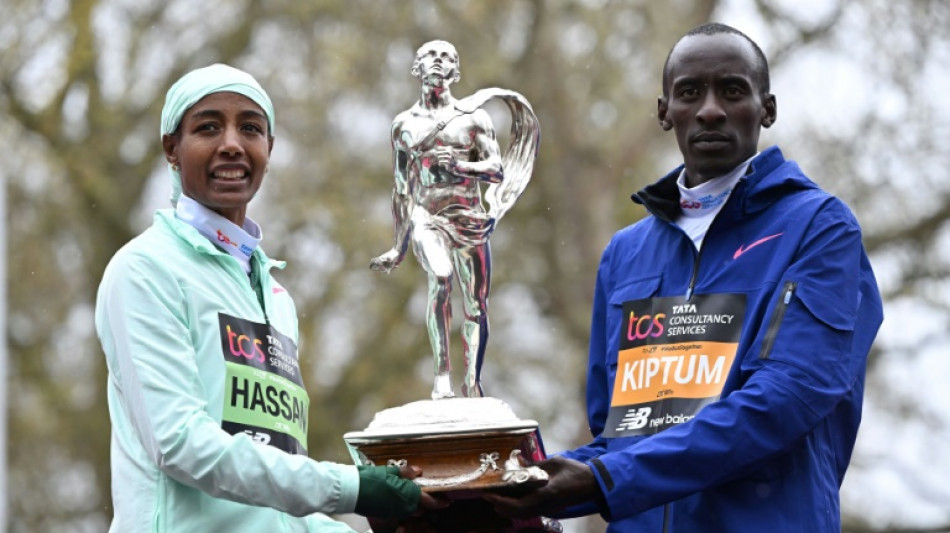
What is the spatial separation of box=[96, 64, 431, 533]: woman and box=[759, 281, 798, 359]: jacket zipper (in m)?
0.82

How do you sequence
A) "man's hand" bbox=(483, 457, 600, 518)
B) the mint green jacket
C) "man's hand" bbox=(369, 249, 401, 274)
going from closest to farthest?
1. the mint green jacket
2. "man's hand" bbox=(483, 457, 600, 518)
3. "man's hand" bbox=(369, 249, 401, 274)

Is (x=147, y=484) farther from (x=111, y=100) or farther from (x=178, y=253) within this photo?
(x=111, y=100)

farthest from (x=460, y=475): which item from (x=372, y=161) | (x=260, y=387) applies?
(x=372, y=161)

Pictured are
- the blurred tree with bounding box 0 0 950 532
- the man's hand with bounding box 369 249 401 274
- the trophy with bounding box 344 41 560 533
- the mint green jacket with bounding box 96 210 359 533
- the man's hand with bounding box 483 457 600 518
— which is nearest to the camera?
the mint green jacket with bounding box 96 210 359 533

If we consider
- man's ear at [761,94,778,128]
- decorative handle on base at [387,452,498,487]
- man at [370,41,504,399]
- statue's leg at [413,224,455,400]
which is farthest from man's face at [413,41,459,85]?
decorative handle on base at [387,452,498,487]

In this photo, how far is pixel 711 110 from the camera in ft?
13.0

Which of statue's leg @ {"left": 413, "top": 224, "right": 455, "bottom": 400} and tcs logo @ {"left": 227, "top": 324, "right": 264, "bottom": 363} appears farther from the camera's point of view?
statue's leg @ {"left": 413, "top": 224, "right": 455, "bottom": 400}

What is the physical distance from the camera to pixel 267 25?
1202 centimetres

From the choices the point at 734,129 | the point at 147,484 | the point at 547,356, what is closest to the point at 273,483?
the point at 147,484

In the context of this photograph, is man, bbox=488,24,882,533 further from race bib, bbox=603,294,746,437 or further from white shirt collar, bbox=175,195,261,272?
white shirt collar, bbox=175,195,261,272

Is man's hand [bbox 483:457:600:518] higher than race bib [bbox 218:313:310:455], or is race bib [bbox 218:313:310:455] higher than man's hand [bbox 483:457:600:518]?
race bib [bbox 218:313:310:455]

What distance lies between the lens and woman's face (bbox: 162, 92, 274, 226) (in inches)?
151

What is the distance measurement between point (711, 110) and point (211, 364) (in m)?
1.27

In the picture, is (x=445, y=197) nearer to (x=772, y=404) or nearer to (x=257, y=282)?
(x=257, y=282)
